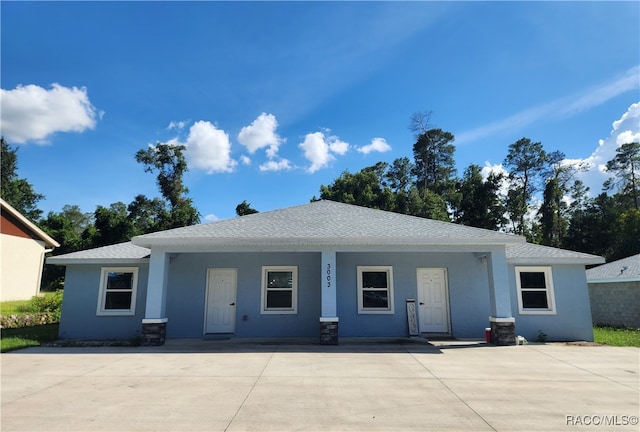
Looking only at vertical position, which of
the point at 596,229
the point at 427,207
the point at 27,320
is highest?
the point at 427,207

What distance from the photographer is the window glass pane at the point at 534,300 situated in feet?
38.2

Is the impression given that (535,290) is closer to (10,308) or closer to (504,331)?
(504,331)

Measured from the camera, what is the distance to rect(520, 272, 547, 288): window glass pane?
1178 centimetres

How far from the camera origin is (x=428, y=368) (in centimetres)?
732

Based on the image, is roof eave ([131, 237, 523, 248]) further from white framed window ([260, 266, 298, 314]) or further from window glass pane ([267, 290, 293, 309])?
window glass pane ([267, 290, 293, 309])

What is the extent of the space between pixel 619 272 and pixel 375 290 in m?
13.0

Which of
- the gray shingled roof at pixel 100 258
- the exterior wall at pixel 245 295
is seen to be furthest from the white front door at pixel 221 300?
the gray shingled roof at pixel 100 258

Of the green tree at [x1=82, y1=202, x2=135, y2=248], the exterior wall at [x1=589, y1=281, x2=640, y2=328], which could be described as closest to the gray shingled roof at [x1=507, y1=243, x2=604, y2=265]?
the exterior wall at [x1=589, y1=281, x2=640, y2=328]

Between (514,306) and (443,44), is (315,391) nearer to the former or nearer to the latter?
(514,306)

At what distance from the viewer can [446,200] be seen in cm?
3781

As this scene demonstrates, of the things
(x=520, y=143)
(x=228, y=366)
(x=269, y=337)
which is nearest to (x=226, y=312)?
(x=269, y=337)

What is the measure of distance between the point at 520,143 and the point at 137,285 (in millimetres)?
42821

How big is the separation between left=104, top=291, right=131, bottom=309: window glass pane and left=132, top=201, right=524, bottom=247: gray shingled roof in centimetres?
279

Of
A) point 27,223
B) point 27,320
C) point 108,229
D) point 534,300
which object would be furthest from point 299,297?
point 108,229
